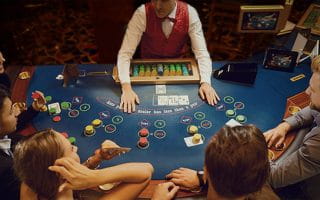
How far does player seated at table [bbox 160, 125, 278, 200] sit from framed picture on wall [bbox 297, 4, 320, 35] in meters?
1.91

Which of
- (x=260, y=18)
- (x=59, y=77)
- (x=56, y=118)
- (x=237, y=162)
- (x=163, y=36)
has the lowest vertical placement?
(x=56, y=118)

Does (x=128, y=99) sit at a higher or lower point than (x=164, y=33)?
lower

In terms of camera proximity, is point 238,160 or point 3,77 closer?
point 238,160

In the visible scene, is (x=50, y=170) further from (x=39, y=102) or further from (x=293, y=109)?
(x=293, y=109)

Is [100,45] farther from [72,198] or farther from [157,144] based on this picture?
[72,198]

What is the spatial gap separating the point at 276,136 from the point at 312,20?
1498mm

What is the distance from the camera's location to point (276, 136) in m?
2.04

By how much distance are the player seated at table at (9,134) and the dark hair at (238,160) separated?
101 cm

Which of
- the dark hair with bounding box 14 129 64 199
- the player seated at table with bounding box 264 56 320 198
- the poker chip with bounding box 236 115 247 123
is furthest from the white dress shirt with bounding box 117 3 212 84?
the dark hair with bounding box 14 129 64 199

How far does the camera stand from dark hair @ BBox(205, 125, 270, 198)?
4.63 feet

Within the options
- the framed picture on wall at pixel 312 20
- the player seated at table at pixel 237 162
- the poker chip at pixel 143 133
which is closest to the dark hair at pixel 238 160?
the player seated at table at pixel 237 162

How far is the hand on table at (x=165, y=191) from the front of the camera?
1.74 m

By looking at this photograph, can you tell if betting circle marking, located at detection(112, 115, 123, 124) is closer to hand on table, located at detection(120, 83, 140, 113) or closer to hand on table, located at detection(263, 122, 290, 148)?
hand on table, located at detection(120, 83, 140, 113)

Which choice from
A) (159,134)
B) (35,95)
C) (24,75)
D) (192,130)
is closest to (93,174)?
(159,134)
